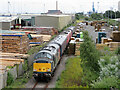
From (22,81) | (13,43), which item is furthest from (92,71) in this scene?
(13,43)

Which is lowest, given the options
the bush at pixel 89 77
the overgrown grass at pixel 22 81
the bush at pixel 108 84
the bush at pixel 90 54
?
the overgrown grass at pixel 22 81

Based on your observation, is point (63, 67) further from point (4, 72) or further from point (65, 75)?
point (4, 72)

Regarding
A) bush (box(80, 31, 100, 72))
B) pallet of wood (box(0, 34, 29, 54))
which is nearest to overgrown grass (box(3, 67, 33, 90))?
pallet of wood (box(0, 34, 29, 54))

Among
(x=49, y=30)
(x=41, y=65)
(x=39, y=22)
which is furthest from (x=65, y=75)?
(x=39, y=22)

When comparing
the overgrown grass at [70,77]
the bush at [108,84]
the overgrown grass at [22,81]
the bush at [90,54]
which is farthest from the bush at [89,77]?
the overgrown grass at [22,81]

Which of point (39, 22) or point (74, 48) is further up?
point (39, 22)

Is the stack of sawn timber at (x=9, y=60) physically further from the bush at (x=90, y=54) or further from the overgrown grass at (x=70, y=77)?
the bush at (x=90, y=54)

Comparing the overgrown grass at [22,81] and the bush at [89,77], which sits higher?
the bush at [89,77]

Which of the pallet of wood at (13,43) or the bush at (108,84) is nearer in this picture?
the bush at (108,84)

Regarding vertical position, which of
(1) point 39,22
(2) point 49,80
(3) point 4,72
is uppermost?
(1) point 39,22

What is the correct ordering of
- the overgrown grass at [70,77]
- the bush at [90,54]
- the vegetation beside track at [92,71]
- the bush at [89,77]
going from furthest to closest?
the bush at [90,54] → the overgrown grass at [70,77] → the bush at [89,77] → the vegetation beside track at [92,71]

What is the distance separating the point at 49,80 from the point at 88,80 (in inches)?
140

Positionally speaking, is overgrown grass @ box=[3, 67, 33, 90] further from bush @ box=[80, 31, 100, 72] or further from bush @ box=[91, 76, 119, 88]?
bush @ box=[91, 76, 119, 88]

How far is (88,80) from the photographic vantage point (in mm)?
12898
